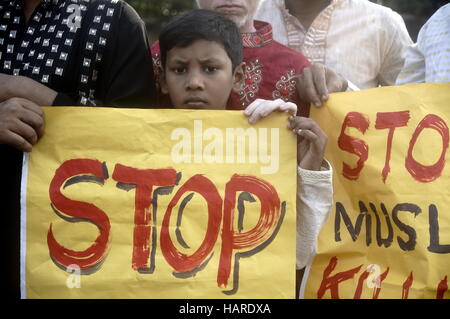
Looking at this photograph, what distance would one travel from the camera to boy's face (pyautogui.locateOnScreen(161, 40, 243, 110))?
226 centimetres

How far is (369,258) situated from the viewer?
2182 mm

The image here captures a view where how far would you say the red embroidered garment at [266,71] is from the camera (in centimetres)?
245

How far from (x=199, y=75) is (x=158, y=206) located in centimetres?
48

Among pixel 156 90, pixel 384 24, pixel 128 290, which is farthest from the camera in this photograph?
pixel 384 24

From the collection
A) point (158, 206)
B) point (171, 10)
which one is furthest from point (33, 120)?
point (171, 10)

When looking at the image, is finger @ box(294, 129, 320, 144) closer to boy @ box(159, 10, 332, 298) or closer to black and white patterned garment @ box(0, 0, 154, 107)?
boy @ box(159, 10, 332, 298)

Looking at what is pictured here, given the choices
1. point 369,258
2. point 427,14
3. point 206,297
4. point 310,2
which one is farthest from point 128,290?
point 427,14

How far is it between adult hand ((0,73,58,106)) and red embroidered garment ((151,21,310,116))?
1.53 feet

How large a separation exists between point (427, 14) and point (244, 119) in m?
9.05

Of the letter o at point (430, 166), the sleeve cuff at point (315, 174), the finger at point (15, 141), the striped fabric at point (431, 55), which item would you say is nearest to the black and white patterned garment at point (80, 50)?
the finger at point (15, 141)

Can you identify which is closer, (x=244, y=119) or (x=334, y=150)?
(x=244, y=119)

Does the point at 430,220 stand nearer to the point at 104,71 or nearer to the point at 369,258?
the point at 369,258

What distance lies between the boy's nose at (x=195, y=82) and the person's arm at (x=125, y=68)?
0.46 ft

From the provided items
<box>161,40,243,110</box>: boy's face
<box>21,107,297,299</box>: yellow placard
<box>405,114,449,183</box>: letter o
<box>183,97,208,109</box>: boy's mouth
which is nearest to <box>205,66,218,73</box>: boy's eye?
<box>161,40,243,110</box>: boy's face
